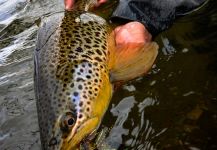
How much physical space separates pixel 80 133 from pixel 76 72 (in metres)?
0.45

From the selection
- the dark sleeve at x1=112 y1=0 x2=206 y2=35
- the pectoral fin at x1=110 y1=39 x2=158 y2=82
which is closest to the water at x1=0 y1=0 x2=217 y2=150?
the dark sleeve at x1=112 y1=0 x2=206 y2=35

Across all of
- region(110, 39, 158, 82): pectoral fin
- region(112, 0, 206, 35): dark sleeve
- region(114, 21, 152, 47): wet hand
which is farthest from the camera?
region(112, 0, 206, 35): dark sleeve

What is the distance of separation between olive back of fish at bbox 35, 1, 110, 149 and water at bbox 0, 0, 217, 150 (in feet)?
1.23

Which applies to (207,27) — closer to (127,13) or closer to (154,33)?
(154,33)

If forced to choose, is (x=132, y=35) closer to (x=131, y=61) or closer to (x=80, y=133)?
(x=131, y=61)

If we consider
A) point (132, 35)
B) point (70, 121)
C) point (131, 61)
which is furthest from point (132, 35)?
point (70, 121)

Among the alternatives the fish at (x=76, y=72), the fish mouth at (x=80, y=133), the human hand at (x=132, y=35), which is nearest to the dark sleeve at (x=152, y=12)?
the human hand at (x=132, y=35)

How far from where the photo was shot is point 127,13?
3457mm

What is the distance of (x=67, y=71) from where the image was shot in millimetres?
2611

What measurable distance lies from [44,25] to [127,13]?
2.32 ft

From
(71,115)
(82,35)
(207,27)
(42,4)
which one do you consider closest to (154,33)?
(207,27)

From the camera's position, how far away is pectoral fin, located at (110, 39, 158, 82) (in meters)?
2.70

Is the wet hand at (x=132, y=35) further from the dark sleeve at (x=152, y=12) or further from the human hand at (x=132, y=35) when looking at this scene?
the dark sleeve at (x=152, y=12)

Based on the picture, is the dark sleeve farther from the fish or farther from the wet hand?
the fish
